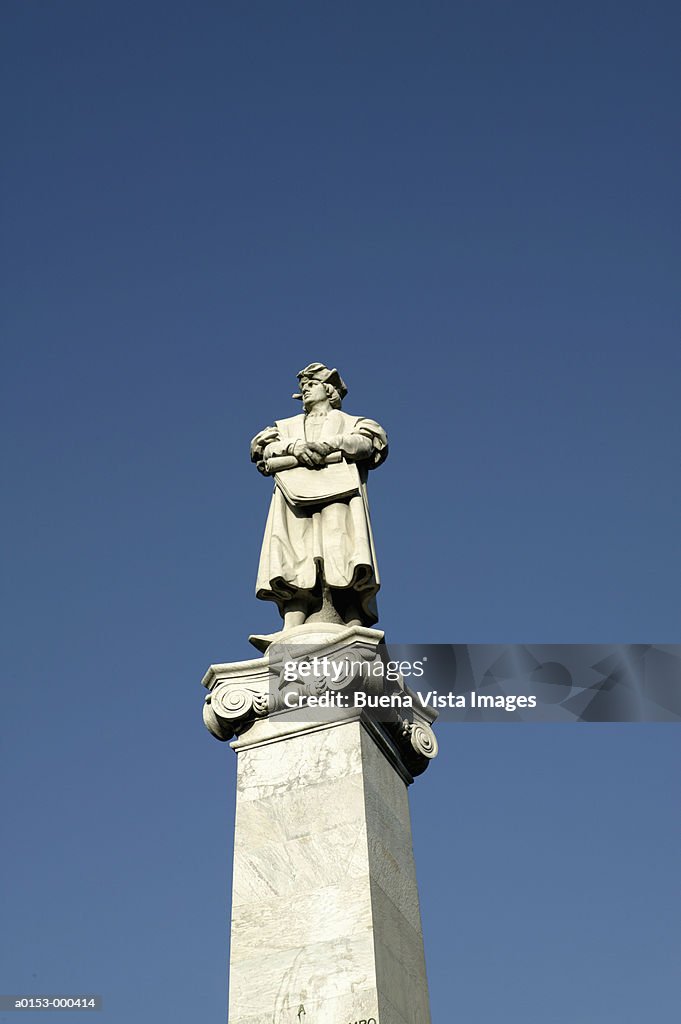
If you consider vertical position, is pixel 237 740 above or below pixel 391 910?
above

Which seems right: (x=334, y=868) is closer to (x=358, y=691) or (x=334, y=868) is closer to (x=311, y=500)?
(x=358, y=691)

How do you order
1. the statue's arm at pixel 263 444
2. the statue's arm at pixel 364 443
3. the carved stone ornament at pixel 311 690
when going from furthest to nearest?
the statue's arm at pixel 263 444, the statue's arm at pixel 364 443, the carved stone ornament at pixel 311 690

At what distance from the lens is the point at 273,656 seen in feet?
38.7

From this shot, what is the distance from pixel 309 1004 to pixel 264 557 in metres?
4.58

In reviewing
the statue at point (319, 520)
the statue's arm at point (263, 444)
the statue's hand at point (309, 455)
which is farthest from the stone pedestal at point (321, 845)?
the statue's arm at point (263, 444)

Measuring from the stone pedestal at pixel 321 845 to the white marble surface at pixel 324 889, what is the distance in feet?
0.04

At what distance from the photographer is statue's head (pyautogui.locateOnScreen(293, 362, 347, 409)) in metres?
13.9

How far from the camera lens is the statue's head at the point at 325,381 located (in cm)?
1390

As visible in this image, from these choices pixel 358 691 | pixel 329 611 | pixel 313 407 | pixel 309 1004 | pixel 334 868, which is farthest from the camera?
pixel 313 407

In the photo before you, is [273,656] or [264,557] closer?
[273,656]

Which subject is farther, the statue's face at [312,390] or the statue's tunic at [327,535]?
the statue's face at [312,390]

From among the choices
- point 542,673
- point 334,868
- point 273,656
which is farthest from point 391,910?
point 542,673

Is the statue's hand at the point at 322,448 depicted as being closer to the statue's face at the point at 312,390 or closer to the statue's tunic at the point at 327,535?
the statue's tunic at the point at 327,535

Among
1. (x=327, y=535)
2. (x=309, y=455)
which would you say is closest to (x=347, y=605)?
(x=327, y=535)
